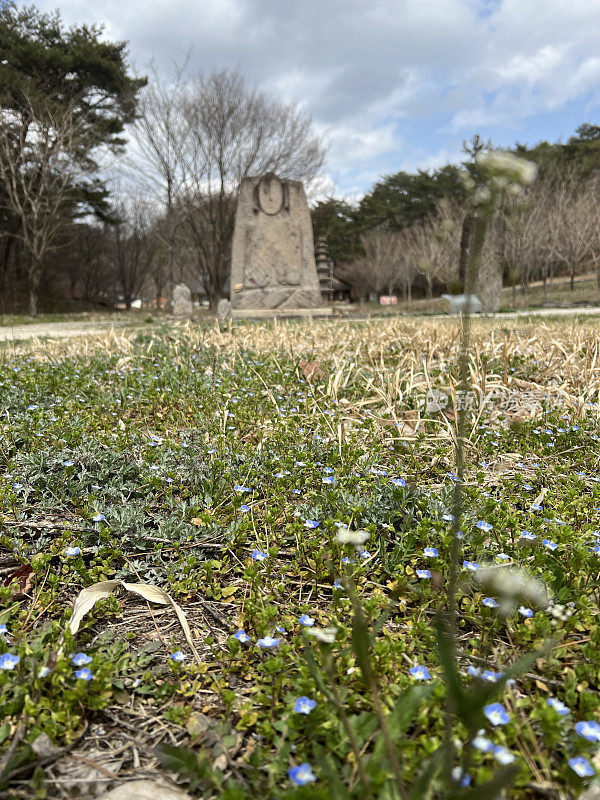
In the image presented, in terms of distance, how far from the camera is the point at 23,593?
142 centimetres

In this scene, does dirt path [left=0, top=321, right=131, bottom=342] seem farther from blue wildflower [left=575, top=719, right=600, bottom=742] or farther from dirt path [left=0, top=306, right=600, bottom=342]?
blue wildflower [left=575, top=719, right=600, bottom=742]

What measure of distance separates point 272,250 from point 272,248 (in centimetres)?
5

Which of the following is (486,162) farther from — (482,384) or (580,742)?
(482,384)

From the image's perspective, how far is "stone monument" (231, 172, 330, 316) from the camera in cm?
1383

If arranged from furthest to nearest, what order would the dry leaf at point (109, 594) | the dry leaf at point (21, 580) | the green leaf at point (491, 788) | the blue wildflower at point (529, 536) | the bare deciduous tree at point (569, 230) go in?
the bare deciduous tree at point (569, 230) < the blue wildflower at point (529, 536) < the dry leaf at point (21, 580) < the dry leaf at point (109, 594) < the green leaf at point (491, 788)

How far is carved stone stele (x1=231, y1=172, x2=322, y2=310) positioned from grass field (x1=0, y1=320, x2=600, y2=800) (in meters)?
11.0

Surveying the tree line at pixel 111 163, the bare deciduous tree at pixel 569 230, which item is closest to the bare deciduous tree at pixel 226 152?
the tree line at pixel 111 163

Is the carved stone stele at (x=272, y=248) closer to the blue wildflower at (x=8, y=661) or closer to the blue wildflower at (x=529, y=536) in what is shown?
the blue wildflower at (x=529, y=536)

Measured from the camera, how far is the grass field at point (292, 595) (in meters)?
0.89

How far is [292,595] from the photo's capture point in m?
1.44

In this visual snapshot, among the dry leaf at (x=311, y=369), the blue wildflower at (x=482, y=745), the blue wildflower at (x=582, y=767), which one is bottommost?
the blue wildflower at (x=582, y=767)

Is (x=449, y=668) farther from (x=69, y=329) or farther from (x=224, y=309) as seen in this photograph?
(x=224, y=309)

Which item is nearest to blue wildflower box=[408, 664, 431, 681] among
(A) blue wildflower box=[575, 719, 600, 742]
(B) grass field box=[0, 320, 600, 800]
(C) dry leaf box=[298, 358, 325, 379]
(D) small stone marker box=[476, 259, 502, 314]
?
(B) grass field box=[0, 320, 600, 800]

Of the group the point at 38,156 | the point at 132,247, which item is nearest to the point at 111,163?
the point at 38,156
